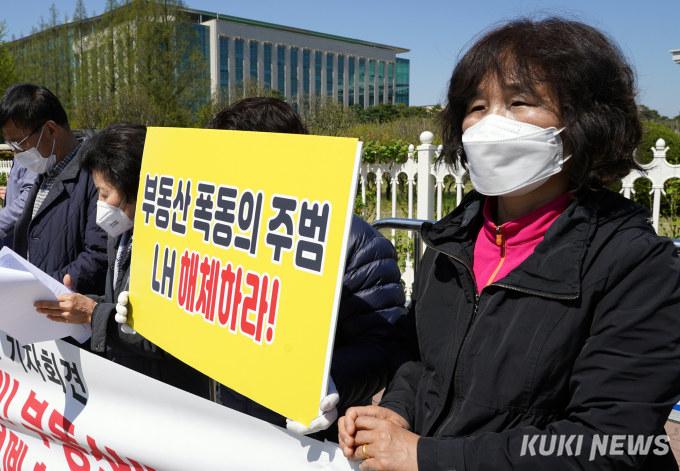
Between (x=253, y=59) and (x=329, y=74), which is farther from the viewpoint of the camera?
(x=329, y=74)

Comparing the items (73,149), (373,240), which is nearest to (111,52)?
(73,149)

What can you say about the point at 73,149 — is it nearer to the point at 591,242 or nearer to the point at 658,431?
the point at 591,242

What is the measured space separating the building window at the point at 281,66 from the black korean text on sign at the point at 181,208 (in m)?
73.8

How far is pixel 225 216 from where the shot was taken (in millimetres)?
1577

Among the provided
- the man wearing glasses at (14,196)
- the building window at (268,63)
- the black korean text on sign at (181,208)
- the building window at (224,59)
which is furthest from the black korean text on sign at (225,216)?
the building window at (268,63)

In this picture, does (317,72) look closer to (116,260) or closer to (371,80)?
(371,80)

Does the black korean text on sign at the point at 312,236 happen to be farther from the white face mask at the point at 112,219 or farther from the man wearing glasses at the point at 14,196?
the man wearing glasses at the point at 14,196

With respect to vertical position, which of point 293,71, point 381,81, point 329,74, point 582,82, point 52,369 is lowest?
point 52,369

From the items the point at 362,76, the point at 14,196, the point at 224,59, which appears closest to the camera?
the point at 14,196

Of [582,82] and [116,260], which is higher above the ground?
[582,82]

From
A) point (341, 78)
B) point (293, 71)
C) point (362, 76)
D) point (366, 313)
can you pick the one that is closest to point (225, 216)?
point (366, 313)

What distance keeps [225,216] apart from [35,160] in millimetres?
2267

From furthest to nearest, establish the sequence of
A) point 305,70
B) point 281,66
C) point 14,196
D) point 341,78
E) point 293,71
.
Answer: point 341,78 → point 305,70 → point 293,71 → point 281,66 → point 14,196

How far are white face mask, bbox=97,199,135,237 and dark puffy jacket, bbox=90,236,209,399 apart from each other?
0.42ft
